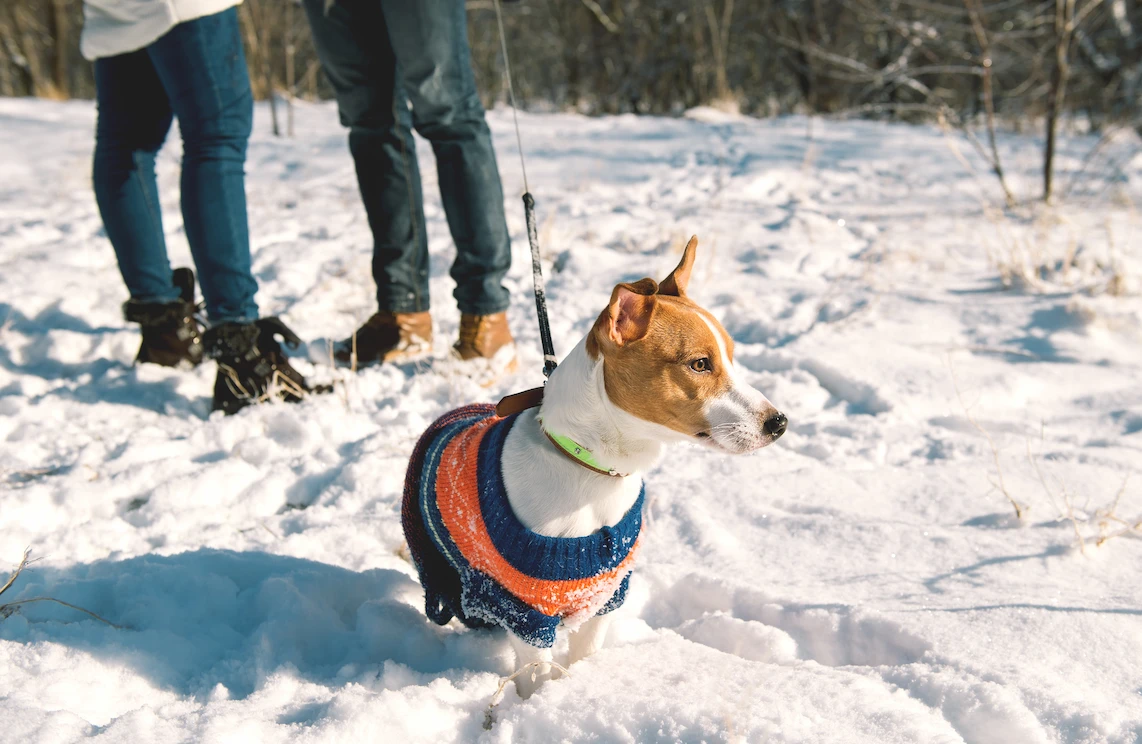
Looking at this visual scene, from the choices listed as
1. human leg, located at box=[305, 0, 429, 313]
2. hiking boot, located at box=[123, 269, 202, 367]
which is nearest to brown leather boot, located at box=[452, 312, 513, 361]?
human leg, located at box=[305, 0, 429, 313]

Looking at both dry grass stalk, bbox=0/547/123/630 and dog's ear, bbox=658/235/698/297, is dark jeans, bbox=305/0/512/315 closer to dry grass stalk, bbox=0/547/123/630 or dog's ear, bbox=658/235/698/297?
dog's ear, bbox=658/235/698/297

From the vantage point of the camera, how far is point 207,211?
98.8 inches

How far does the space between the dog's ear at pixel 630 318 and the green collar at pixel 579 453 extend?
192 millimetres

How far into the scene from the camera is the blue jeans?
2.41 meters

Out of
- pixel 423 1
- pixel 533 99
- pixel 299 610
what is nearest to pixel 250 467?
pixel 299 610

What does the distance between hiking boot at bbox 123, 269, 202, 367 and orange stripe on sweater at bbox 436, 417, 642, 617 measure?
1.72 m

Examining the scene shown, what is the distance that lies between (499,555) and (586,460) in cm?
23

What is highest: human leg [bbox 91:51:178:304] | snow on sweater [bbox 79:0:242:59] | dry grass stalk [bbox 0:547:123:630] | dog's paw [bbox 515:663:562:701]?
snow on sweater [bbox 79:0:242:59]

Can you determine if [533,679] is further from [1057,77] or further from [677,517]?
[1057,77]

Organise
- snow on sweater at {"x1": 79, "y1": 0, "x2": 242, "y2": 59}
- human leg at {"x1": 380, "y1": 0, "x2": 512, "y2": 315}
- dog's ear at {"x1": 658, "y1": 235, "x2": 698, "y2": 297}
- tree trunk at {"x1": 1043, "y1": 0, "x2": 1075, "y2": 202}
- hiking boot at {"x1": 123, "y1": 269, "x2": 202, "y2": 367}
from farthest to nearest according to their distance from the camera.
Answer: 1. tree trunk at {"x1": 1043, "y1": 0, "x2": 1075, "y2": 202}
2. hiking boot at {"x1": 123, "y1": 269, "x2": 202, "y2": 367}
3. human leg at {"x1": 380, "y1": 0, "x2": 512, "y2": 315}
4. snow on sweater at {"x1": 79, "y1": 0, "x2": 242, "y2": 59}
5. dog's ear at {"x1": 658, "y1": 235, "x2": 698, "y2": 297}

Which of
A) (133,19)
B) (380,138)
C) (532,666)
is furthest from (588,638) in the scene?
(133,19)

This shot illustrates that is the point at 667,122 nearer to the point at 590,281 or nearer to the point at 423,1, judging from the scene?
the point at 590,281

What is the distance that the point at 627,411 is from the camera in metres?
1.48

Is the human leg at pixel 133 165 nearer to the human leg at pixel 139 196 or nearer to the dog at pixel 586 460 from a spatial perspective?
the human leg at pixel 139 196
